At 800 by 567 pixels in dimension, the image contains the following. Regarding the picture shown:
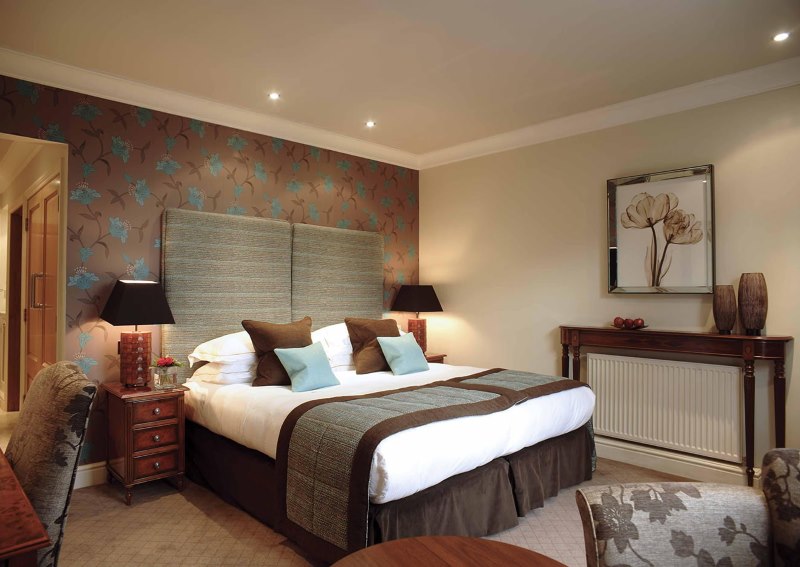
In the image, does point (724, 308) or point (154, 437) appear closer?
point (154, 437)

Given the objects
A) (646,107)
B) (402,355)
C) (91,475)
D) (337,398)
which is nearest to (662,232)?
(646,107)

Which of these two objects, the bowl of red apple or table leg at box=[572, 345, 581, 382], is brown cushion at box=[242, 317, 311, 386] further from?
the bowl of red apple

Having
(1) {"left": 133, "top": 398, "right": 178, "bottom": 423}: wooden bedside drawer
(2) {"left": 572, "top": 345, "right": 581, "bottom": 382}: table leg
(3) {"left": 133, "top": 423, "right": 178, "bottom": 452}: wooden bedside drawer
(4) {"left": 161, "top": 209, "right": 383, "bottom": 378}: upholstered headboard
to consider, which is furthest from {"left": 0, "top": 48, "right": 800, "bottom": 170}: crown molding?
(3) {"left": 133, "top": 423, "right": 178, "bottom": 452}: wooden bedside drawer

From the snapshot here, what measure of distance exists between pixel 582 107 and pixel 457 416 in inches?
107

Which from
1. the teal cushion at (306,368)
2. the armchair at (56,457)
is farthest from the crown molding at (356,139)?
the armchair at (56,457)

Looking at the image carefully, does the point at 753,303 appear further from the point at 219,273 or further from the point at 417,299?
the point at 219,273

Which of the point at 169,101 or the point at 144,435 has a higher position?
the point at 169,101

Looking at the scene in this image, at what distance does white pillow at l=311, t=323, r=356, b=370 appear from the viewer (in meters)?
4.03

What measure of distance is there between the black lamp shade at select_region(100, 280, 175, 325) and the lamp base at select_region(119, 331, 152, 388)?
0.15m

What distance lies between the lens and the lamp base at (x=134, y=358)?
128 inches

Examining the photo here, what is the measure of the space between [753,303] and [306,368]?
281 centimetres

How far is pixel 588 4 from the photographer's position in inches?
101

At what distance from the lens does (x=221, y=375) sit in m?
3.44

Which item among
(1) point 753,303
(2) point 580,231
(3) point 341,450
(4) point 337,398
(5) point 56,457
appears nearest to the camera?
(5) point 56,457
